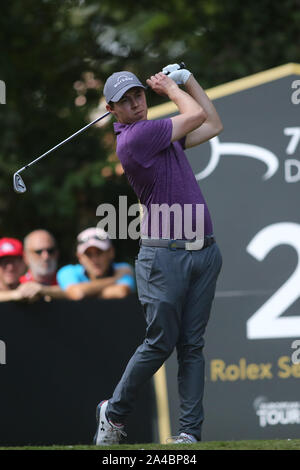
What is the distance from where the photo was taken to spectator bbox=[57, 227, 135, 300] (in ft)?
19.4

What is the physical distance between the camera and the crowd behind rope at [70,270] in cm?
593

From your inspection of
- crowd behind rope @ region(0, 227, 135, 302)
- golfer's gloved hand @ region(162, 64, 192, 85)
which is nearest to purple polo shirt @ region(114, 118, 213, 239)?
golfer's gloved hand @ region(162, 64, 192, 85)

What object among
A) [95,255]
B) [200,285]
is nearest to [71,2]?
[95,255]

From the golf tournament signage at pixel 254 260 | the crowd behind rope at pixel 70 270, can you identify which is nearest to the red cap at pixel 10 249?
the crowd behind rope at pixel 70 270

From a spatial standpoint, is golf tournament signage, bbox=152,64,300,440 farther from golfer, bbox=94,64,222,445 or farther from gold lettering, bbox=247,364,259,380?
golfer, bbox=94,64,222,445

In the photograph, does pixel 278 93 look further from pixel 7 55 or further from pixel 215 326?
pixel 7 55

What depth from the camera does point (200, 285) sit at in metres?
4.21

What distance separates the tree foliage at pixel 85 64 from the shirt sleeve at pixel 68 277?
3.12m

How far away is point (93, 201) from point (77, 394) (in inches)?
178

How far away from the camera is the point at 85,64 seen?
10.9 m

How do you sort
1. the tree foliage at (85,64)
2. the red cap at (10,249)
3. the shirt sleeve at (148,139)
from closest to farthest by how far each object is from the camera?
the shirt sleeve at (148,139) → the red cap at (10,249) → the tree foliage at (85,64)

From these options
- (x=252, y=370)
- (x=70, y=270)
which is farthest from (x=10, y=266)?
(x=252, y=370)

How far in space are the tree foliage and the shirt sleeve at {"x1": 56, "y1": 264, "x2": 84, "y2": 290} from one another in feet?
10.2

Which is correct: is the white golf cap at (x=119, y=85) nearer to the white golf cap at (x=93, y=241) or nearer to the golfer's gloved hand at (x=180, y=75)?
the golfer's gloved hand at (x=180, y=75)
